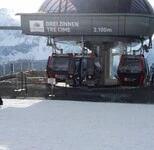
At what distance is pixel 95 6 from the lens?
3188 centimetres

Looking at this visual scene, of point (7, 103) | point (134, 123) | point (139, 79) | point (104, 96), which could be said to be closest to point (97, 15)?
point (139, 79)

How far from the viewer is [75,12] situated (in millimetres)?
30969

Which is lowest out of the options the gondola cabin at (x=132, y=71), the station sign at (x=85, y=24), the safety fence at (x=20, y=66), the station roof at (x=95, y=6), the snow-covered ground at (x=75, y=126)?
the safety fence at (x=20, y=66)

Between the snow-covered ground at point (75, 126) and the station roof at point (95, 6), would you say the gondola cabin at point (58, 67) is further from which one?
the snow-covered ground at point (75, 126)

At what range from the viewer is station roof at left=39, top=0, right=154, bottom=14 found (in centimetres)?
3155

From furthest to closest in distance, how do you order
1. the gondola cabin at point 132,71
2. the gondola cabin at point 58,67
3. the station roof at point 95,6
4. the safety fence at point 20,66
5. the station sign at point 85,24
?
the safety fence at point 20,66 < the station roof at point 95,6 < the station sign at point 85,24 < the gondola cabin at point 132,71 < the gondola cabin at point 58,67

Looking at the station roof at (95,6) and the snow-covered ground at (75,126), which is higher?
the station roof at (95,6)

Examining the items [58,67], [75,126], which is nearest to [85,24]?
[58,67]

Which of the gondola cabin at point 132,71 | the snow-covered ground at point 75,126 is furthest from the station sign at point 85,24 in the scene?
the snow-covered ground at point 75,126

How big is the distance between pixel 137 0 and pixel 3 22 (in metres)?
128

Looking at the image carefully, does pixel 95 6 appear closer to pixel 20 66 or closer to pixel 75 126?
pixel 20 66

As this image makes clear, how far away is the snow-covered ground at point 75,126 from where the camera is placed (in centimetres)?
980

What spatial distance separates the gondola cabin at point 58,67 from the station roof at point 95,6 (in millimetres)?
4281

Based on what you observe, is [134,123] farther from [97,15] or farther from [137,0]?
[137,0]
